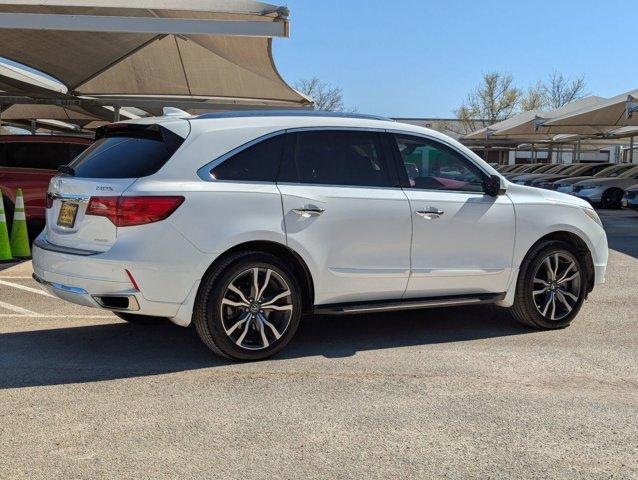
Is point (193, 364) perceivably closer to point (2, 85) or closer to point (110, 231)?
point (110, 231)

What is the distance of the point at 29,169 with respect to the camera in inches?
442

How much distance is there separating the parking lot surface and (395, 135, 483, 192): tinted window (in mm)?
1260

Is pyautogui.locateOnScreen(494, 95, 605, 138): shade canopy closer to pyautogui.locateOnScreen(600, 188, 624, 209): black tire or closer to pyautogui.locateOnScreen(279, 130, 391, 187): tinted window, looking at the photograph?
pyautogui.locateOnScreen(600, 188, 624, 209): black tire

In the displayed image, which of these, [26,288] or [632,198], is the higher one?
[632,198]

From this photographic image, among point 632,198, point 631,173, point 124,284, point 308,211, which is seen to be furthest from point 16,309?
point 631,173

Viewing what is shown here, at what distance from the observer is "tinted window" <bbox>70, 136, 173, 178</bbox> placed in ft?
16.2

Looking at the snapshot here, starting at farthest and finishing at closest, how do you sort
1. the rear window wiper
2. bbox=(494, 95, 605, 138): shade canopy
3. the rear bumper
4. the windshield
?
bbox=(494, 95, 605, 138): shade canopy → the windshield → the rear window wiper → the rear bumper

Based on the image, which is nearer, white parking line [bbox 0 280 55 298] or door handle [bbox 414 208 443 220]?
door handle [bbox 414 208 443 220]

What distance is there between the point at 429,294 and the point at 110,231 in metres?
2.49

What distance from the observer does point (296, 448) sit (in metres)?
3.68

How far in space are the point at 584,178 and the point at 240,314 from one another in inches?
853

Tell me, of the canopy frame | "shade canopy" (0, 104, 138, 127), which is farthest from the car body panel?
"shade canopy" (0, 104, 138, 127)

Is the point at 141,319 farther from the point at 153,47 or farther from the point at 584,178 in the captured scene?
the point at 584,178

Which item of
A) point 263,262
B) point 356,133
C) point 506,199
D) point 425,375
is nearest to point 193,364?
point 263,262
